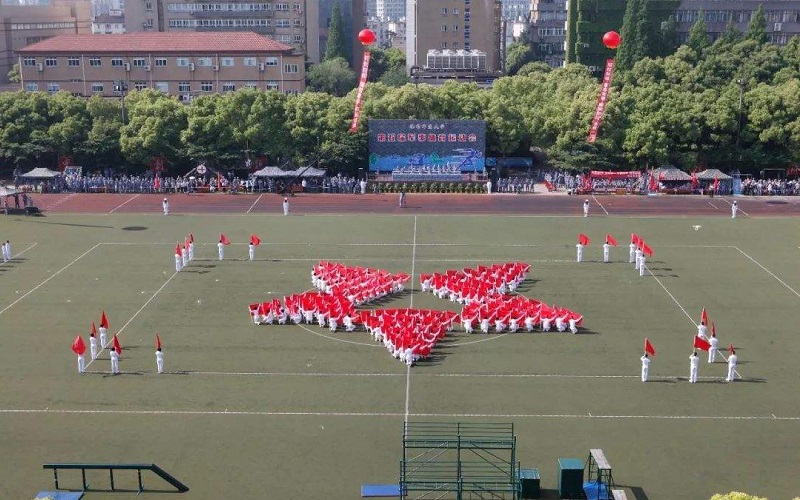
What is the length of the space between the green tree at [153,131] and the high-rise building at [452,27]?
5832 centimetres

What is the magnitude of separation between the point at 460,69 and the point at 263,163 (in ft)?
163

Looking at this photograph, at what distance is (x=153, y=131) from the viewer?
64.8 m

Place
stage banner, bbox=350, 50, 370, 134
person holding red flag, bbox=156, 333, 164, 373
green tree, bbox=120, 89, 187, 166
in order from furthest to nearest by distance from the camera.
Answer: green tree, bbox=120, 89, 187, 166
stage banner, bbox=350, 50, 370, 134
person holding red flag, bbox=156, 333, 164, 373

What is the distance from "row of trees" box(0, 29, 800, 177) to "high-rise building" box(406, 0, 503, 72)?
53.9 meters

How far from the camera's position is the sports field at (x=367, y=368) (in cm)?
2402

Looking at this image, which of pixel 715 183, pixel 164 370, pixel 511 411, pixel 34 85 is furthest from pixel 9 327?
pixel 34 85

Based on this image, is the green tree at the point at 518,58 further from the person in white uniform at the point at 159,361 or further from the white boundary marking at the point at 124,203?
the person in white uniform at the point at 159,361

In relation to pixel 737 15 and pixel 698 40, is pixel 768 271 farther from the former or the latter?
pixel 737 15

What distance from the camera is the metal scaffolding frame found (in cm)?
2208

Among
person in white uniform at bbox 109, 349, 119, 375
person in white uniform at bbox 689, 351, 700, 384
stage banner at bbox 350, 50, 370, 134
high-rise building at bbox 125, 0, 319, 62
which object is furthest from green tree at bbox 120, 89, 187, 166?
high-rise building at bbox 125, 0, 319, 62

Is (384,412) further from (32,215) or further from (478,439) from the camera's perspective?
(32,215)

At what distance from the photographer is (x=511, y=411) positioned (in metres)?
27.1

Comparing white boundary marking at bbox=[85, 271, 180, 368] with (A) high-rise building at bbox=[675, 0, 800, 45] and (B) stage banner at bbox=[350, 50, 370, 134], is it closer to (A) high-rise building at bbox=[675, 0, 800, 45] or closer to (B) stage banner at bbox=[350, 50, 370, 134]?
(B) stage banner at bbox=[350, 50, 370, 134]

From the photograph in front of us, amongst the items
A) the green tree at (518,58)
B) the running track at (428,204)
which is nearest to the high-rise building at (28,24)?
the green tree at (518,58)
